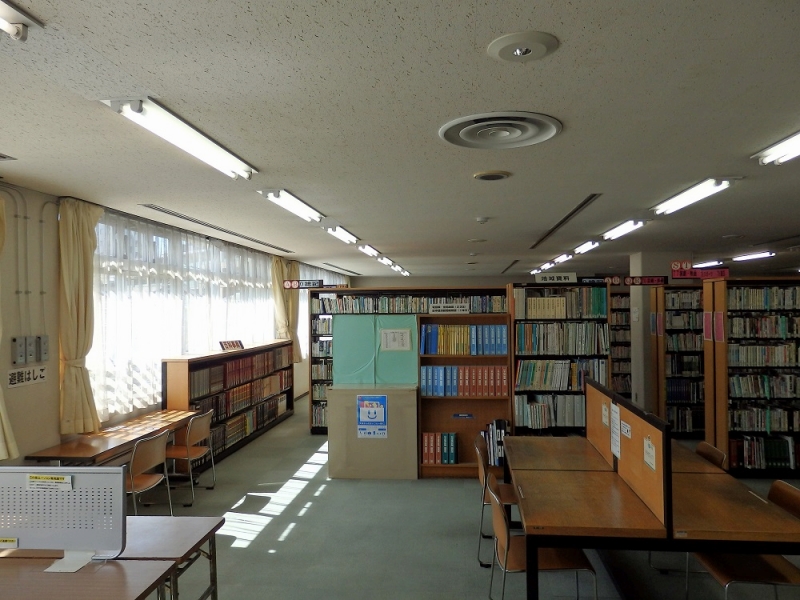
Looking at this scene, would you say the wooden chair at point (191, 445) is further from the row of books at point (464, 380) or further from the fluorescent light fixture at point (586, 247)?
the fluorescent light fixture at point (586, 247)

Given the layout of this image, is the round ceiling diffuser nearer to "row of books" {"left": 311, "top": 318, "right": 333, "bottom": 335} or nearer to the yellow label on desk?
the yellow label on desk

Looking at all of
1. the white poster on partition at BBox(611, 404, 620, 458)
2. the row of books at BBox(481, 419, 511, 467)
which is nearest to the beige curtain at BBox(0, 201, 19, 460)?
the row of books at BBox(481, 419, 511, 467)

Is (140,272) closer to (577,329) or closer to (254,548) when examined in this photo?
(254,548)

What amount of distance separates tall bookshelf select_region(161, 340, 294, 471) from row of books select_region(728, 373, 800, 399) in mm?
6100

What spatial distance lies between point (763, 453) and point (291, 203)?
5735 mm

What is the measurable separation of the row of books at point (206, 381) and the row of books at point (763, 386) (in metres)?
6.12

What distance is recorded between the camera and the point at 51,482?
2172mm

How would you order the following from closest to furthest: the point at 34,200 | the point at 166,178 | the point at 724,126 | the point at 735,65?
the point at 735,65 < the point at 724,126 < the point at 166,178 < the point at 34,200

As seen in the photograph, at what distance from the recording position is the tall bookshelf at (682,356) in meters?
7.22

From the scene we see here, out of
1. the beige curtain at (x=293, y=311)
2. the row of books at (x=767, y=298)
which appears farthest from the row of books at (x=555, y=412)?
the beige curtain at (x=293, y=311)

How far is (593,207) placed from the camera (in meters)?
4.98

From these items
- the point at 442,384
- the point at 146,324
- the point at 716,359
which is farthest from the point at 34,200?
A: the point at 716,359

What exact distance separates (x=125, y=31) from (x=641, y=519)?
3.00m

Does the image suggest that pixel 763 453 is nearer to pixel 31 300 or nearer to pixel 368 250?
pixel 368 250
